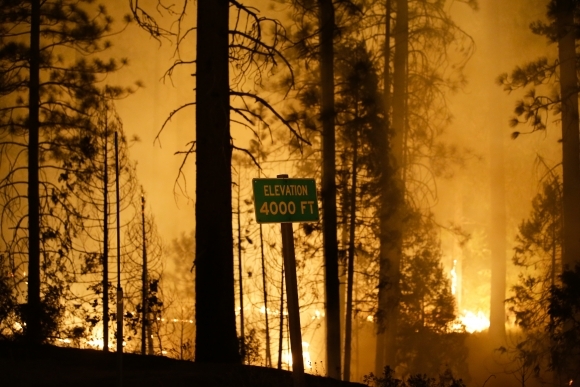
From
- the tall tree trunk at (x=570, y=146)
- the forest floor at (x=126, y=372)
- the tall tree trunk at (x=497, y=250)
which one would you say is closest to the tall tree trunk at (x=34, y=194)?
the forest floor at (x=126, y=372)

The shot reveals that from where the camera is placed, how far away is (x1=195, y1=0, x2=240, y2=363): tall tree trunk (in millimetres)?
9227

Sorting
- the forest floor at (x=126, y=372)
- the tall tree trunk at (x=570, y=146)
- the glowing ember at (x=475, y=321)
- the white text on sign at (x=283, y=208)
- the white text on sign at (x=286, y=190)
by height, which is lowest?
the forest floor at (x=126, y=372)

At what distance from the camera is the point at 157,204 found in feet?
72.1

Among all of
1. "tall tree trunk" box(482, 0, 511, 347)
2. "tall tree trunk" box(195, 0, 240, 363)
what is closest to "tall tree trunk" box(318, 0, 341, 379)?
"tall tree trunk" box(195, 0, 240, 363)

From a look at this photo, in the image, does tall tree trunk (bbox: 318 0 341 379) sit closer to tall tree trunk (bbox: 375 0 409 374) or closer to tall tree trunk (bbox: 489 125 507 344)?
tall tree trunk (bbox: 375 0 409 374)

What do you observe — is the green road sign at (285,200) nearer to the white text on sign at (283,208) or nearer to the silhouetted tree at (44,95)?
the white text on sign at (283,208)

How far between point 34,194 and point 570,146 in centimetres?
1252

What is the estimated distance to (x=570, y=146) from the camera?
56.7 feet

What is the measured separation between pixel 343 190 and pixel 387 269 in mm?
2686

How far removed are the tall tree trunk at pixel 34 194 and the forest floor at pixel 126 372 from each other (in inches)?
110

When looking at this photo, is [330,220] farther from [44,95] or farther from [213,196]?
[213,196]

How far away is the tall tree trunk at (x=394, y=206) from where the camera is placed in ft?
63.7

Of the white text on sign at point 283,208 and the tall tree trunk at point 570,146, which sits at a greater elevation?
the tall tree trunk at point 570,146

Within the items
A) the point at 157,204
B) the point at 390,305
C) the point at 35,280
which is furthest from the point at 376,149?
the point at 35,280
